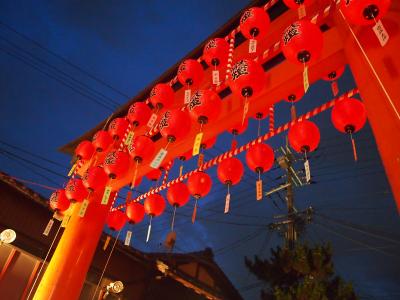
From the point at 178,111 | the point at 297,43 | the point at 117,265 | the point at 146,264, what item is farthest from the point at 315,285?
the point at 297,43

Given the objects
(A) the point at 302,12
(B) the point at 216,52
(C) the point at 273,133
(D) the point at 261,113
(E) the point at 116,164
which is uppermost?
(B) the point at 216,52

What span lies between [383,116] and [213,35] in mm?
4446

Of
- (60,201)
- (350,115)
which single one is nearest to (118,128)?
(60,201)

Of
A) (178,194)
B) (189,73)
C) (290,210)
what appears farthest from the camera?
(290,210)

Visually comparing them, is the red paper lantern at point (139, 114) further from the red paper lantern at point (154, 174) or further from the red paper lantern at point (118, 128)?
the red paper lantern at point (154, 174)

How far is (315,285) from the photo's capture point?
11492 mm

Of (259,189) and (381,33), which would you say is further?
(259,189)

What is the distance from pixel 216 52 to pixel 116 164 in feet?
9.63

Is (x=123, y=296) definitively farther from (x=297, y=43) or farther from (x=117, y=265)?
(x=297, y=43)

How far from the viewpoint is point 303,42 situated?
429 cm

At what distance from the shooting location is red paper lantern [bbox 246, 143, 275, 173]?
5773mm

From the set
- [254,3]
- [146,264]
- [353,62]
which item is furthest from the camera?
[146,264]

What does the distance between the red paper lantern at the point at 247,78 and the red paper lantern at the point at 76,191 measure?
467 centimetres

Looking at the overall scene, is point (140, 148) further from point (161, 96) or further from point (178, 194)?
point (178, 194)
